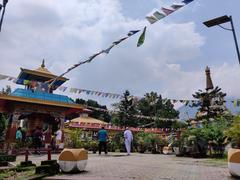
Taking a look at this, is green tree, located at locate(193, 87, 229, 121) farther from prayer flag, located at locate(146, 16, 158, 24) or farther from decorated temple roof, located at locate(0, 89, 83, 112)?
prayer flag, located at locate(146, 16, 158, 24)

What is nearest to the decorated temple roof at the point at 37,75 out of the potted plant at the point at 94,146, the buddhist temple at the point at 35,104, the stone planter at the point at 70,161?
the buddhist temple at the point at 35,104

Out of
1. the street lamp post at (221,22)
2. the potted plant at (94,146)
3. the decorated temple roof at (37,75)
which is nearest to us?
the street lamp post at (221,22)

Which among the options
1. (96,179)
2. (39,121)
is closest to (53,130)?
(39,121)

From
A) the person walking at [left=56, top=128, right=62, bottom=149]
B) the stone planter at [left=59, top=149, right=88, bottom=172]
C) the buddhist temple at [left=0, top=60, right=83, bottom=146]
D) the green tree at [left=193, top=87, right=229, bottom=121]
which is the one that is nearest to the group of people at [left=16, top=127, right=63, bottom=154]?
the person walking at [left=56, top=128, right=62, bottom=149]

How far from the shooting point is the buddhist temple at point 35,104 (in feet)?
66.8

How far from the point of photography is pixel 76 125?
33.1 m

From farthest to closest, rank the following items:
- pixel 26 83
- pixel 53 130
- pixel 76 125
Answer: pixel 76 125 < pixel 53 130 < pixel 26 83

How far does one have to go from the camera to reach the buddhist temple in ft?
66.8

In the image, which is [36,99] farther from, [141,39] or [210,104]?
[210,104]

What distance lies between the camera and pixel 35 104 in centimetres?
2127

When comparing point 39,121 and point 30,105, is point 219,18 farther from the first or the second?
point 39,121

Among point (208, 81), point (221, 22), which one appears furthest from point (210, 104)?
point (221, 22)

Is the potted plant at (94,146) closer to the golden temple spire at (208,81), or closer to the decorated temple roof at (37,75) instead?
the decorated temple roof at (37,75)

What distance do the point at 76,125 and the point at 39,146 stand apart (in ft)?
38.9
